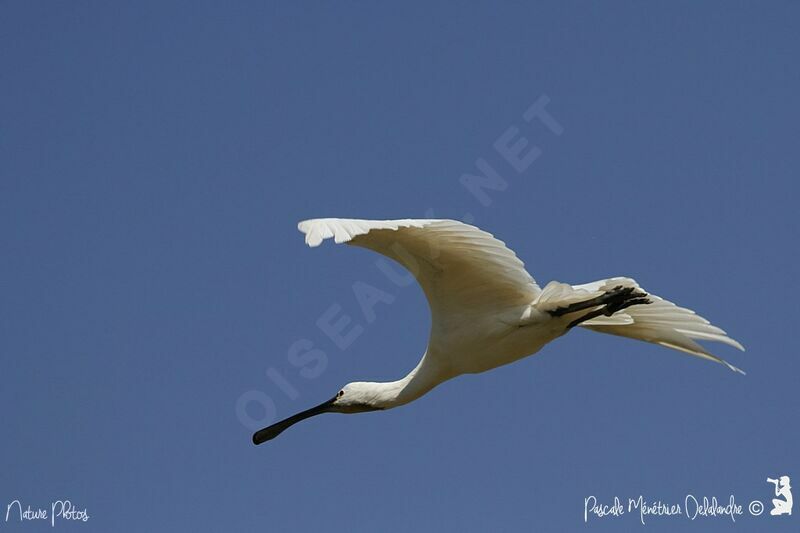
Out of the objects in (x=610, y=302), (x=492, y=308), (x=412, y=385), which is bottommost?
(x=412, y=385)

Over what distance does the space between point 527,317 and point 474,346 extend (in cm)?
82

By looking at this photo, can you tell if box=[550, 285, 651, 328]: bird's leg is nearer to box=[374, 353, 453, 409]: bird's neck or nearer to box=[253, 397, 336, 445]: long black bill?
box=[374, 353, 453, 409]: bird's neck

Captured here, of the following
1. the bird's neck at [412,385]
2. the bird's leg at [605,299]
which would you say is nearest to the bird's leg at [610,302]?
the bird's leg at [605,299]

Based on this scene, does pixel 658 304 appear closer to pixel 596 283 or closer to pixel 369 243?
pixel 596 283

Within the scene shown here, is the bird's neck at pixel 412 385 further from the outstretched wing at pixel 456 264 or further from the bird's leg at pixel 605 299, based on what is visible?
the bird's leg at pixel 605 299

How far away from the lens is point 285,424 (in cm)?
1902

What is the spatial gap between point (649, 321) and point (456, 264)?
2862mm

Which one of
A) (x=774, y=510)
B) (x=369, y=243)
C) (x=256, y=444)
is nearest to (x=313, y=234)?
(x=369, y=243)

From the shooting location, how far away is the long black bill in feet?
59.7

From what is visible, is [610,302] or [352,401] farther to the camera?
[352,401]

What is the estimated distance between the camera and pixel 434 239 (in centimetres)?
1445

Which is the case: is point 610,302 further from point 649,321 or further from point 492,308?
point 649,321

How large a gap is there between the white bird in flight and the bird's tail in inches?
0.5

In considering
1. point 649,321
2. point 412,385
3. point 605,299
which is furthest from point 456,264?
point 649,321
